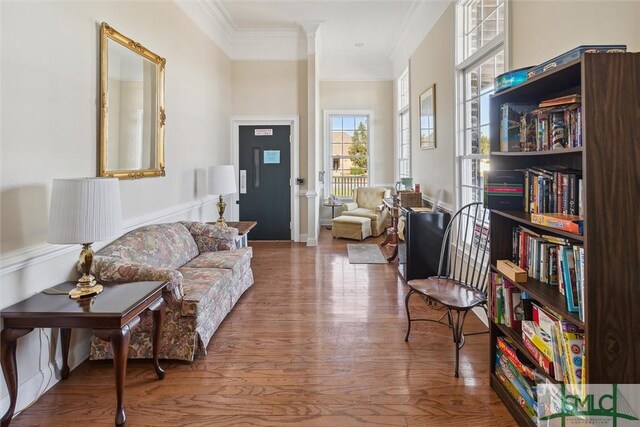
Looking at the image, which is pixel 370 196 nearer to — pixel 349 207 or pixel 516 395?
pixel 349 207

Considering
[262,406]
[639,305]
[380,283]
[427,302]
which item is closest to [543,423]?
[639,305]

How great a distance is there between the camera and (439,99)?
14.4ft

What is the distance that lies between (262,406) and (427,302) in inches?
83.0

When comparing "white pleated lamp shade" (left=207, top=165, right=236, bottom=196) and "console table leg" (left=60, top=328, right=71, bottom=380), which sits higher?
"white pleated lamp shade" (left=207, top=165, right=236, bottom=196)

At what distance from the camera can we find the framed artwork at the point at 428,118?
459 centimetres

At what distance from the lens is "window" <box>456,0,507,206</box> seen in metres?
3.14

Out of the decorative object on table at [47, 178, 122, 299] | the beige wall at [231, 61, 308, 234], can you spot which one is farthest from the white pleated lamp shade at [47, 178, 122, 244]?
Result: the beige wall at [231, 61, 308, 234]

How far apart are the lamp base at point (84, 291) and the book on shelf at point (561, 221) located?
232 cm

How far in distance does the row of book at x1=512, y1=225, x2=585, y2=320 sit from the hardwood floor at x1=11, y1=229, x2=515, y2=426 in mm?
784

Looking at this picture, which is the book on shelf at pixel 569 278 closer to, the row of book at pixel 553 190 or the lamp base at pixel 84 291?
the row of book at pixel 553 190

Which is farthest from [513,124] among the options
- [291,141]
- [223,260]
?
[291,141]

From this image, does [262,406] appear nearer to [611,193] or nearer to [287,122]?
[611,193]

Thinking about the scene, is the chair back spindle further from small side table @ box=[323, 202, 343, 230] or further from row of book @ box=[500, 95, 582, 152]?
small side table @ box=[323, 202, 343, 230]

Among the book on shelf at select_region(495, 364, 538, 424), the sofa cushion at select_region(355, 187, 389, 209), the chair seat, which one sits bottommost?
the book on shelf at select_region(495, 364, 538, 424)
